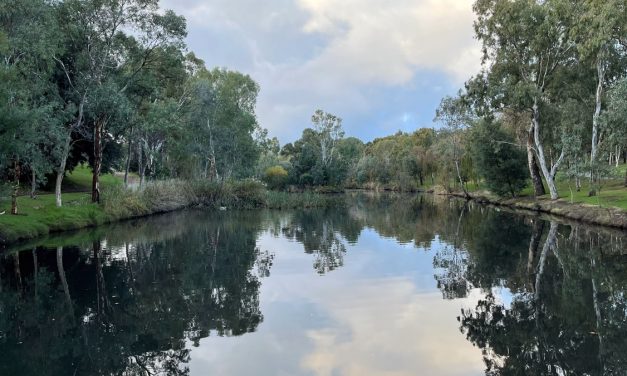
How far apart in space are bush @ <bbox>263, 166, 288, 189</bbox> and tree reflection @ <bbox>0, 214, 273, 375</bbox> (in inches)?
2678

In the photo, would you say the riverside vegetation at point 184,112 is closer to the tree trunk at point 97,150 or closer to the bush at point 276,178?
the tree trunk at point 97,150

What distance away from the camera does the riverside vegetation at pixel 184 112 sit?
25613 millimetres

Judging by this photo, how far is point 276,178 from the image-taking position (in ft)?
297

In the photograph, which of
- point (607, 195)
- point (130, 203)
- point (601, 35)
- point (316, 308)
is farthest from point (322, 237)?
point (607, 195)

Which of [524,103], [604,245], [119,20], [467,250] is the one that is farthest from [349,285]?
[524,103]

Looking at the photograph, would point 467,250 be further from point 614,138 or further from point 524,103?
point 524,103

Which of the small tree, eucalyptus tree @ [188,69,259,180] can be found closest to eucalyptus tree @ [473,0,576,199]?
the small tree

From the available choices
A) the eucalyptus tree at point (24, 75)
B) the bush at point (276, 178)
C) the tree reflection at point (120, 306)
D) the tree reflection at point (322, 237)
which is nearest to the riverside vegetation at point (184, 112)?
the eucalyptus tree at point (24, 75)

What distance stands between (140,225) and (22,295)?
1993cm

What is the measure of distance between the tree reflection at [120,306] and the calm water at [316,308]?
2.1 inches

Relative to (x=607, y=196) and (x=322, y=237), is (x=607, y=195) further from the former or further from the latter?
(x=322, y=237)

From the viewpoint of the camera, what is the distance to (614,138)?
3156 centimetres

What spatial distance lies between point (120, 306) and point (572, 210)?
3327 centimetres

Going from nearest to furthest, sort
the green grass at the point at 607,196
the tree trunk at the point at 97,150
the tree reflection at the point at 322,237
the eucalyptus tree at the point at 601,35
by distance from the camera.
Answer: the tree reflection at the point at 322,237
the eucalyptus tree at the point at 601,35
the green grass at the point at 607,196
the tree trunk at the point at 97,150
